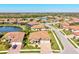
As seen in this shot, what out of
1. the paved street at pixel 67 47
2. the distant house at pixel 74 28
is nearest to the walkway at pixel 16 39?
the paved street at pixel 67 47

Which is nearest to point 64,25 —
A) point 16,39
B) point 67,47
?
point 67,47

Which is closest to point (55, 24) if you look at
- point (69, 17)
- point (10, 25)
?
point (69, 17)

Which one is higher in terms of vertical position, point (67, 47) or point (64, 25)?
point (64, 25)

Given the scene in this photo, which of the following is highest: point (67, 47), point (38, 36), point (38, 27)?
point (38, 27)

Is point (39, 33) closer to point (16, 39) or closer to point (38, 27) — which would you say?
point (38, 27)

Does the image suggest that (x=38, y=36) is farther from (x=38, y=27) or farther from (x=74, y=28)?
(x=74, y=28)

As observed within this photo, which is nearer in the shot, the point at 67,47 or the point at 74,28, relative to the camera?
the point at 67,47

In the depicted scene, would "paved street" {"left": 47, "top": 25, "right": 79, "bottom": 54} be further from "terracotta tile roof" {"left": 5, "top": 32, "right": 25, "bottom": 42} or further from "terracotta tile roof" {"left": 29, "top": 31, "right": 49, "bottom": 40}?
"terracotta tile roof" {"left": 5, "top": 32, "right": 25, "bottom": 42}

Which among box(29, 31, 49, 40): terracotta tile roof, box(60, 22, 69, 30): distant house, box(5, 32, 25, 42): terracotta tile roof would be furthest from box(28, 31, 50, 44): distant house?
box(60, 22, 69, 30): distant house
